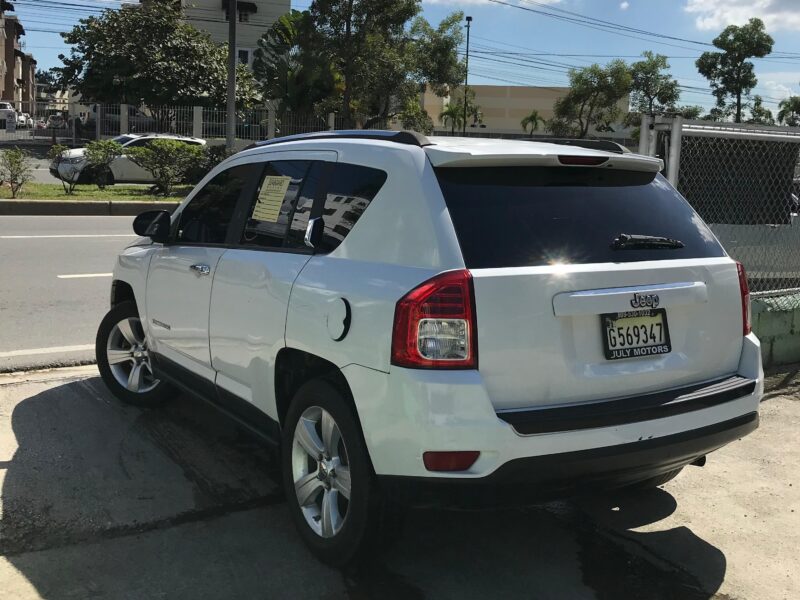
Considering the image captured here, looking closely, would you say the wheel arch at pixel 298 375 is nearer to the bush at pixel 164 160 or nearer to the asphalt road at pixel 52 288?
the asphalt road at pixel 52 288

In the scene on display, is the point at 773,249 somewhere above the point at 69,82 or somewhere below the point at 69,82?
below

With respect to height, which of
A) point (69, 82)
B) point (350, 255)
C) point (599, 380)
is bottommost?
point (599, 380)

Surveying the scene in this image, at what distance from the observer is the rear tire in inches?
116

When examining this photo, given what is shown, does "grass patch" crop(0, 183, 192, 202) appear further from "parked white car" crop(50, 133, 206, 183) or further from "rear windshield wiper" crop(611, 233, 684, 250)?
"rear windshield wiper" crop(611, 233, 684, 250)

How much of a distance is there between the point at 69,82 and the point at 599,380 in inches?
1518

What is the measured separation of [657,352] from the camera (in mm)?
3074

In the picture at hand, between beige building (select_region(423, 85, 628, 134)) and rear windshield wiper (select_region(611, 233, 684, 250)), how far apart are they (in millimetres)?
92428

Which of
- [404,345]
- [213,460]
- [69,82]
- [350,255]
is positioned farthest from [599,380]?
[69,82]

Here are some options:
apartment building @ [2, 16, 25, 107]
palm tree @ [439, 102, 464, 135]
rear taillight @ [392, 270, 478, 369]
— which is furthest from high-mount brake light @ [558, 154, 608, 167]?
apartment building @ [2, 16, 25, 107]

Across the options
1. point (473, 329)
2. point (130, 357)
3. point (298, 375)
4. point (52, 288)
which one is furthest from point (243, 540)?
point (52, 288)

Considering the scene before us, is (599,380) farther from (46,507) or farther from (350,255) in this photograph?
(46,507)

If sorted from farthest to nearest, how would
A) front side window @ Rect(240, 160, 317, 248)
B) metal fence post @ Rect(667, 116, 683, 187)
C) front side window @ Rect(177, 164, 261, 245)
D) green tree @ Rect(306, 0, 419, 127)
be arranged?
green tree @ Rect(306, 0, 419, 127), metal fence post @ Rect(667, 116, 683, 187), front side window @ Rect(177, 164, 261, 245), front side window @ Rect(240, 160, 317, 248)

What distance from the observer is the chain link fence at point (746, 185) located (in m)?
→ 5.69

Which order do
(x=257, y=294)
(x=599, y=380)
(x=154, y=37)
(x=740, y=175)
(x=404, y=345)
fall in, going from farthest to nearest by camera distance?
(x=154, y=37)
(x=740, y=175)
(x=257, y=294)
(x=599, y=380)
(x=404, y=345)
